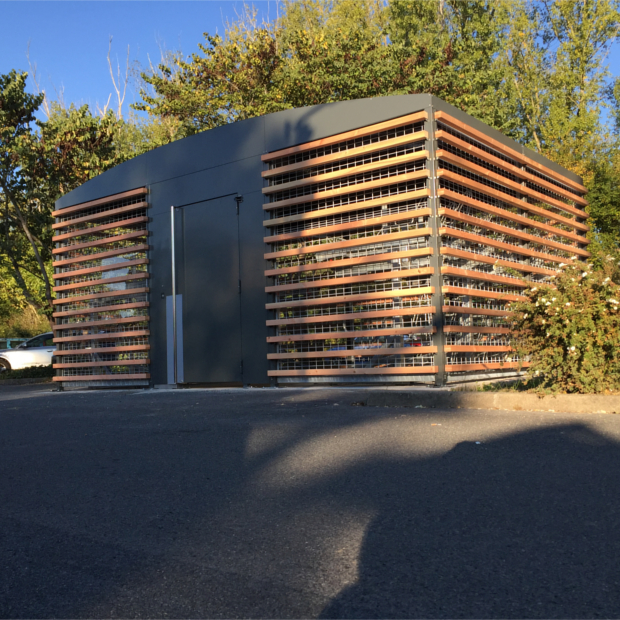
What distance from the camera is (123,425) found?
7441mm

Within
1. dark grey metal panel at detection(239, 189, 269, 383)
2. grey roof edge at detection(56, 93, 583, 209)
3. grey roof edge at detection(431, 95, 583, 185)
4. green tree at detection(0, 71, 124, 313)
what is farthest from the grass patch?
grey roof edge at detection(431, 95, 583, 185)

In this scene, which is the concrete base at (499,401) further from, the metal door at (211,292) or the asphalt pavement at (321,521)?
the metal door at (211,292)

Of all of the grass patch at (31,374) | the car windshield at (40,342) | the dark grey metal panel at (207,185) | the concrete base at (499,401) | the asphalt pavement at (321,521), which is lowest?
the grass patch at (31,374)

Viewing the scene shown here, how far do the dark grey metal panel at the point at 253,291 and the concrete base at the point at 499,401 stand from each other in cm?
442

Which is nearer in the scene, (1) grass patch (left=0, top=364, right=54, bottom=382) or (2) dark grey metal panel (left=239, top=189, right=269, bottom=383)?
Result: (2) dark grey metal panel (left=239, top=189, right=269, bottom=383)

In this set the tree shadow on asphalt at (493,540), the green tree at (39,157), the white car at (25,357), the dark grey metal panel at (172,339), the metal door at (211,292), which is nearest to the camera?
the tree shadow on asphalt at (493,540)

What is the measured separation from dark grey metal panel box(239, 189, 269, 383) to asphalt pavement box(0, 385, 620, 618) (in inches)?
238

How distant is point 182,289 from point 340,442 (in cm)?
897

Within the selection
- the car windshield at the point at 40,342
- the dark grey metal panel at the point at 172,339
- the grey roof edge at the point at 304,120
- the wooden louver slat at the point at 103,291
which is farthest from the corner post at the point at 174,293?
the car windshield at the point at 40,342

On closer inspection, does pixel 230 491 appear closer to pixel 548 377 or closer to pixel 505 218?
pixel 548 377

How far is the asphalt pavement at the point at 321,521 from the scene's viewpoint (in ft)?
8.25

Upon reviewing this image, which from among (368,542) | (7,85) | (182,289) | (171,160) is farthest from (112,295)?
(368,542)

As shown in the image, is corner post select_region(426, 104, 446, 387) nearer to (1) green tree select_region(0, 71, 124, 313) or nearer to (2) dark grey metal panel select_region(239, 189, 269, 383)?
(2) dark grey metal panel select_region(239, 189, 269, 383)

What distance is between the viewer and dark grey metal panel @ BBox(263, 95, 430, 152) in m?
11.1
